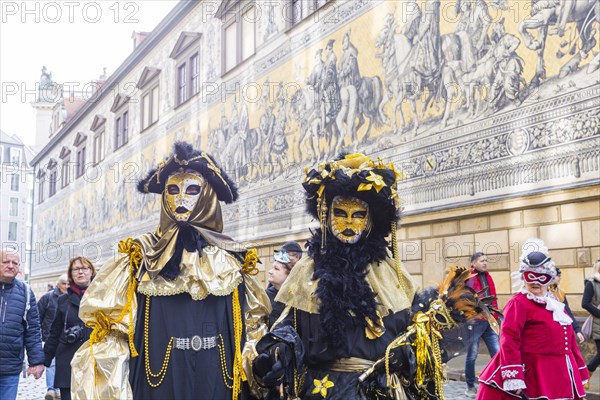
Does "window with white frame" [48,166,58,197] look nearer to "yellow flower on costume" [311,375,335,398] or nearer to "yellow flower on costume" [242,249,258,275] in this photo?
"yellow flower on costume" [242,249,258,275]

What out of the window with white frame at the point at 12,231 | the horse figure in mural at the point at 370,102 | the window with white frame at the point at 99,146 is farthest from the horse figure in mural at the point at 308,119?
the window with white frame at the point at 12,231

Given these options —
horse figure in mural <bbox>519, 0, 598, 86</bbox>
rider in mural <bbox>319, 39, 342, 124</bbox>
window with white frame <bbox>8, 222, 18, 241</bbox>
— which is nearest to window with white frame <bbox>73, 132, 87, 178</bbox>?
window with white frame <bbox>8, 222, 18, 241</bbox>

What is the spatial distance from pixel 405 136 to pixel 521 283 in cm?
680

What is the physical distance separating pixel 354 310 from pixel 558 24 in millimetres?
7022

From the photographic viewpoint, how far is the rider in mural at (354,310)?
353 cm

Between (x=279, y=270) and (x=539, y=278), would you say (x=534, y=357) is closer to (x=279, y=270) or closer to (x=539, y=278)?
(x=539, y=278)

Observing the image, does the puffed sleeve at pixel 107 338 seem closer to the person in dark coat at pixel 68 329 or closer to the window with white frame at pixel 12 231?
the person in dark coat at pixel 68 329

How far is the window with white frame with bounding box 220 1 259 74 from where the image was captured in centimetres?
1881

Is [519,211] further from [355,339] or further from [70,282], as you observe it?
[355,339]

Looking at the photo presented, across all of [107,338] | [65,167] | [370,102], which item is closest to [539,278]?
[107,338]

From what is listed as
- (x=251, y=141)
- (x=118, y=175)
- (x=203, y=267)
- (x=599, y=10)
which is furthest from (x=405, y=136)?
(x=118, y=175)

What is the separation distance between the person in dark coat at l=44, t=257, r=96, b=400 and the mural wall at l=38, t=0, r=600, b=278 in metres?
5.89

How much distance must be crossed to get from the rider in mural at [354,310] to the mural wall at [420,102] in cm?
581

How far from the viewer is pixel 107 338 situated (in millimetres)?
4105
